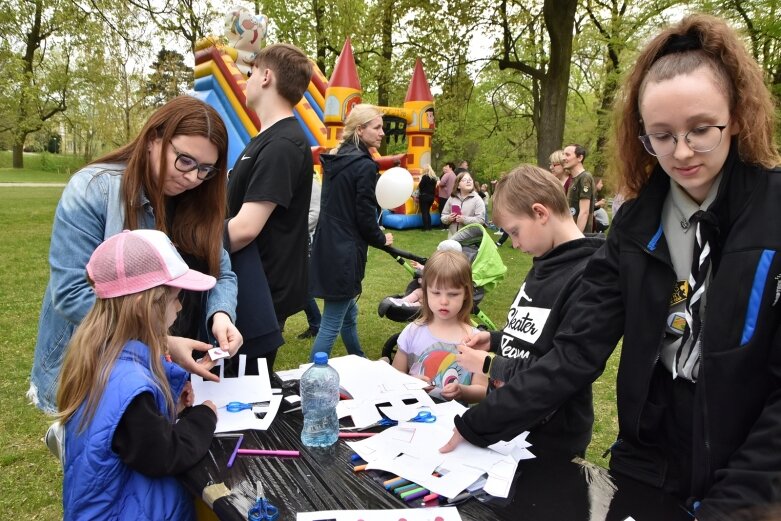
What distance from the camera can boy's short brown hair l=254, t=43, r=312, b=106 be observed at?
101 inches

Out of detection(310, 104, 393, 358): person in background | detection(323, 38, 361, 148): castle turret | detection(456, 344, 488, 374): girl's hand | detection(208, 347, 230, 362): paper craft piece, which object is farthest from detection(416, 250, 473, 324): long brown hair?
detection(323, 38, 361, 148): castle turret

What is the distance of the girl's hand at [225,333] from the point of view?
193cm

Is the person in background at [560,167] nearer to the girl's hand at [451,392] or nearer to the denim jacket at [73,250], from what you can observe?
the girl's hand at [451,392]

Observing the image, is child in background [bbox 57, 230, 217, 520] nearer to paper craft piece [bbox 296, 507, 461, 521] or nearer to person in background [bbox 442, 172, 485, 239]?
paper craft piece [bbox 296, 507, 461, 521]

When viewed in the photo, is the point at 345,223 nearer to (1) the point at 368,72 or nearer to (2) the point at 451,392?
(2) the point at 451,392

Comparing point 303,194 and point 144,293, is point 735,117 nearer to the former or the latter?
point 144,293

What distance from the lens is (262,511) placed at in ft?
4.20

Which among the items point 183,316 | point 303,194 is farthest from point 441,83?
point 183,316

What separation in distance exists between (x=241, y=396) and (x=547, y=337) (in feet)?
3.80

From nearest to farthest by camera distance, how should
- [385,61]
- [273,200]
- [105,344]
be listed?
[105,344]
[273,200]
[385,61]

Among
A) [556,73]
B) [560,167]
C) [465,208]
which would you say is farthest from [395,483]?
[556,73]

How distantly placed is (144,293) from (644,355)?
1379mm

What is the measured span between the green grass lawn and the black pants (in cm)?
171

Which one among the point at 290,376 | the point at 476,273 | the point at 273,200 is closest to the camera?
the point at 290,376
